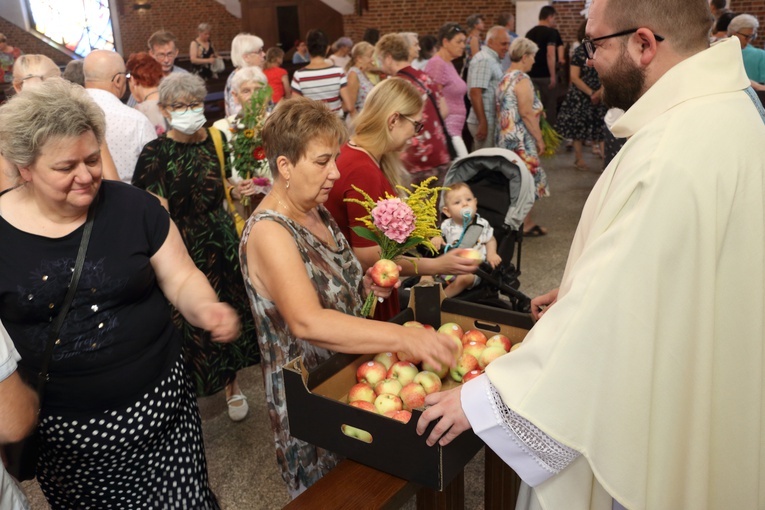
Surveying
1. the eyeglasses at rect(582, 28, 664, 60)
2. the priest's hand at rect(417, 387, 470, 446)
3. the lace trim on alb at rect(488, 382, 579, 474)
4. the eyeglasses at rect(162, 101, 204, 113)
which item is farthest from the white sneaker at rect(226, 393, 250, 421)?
the eyeglasses at rect(582, 28, 664, 60)

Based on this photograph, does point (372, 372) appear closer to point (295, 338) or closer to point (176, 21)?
point (295, 338)

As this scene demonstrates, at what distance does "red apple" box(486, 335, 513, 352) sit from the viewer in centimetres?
240

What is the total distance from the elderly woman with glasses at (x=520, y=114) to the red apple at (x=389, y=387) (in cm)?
465

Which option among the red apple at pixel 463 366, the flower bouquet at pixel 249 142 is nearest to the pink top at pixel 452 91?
the flower bouquet at pixel 249 142

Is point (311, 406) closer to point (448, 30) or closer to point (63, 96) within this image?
point (63, 96)

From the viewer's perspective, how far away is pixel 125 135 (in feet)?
13.0

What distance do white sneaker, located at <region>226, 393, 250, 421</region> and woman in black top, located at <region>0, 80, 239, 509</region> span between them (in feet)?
5.51

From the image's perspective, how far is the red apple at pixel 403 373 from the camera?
2227mm

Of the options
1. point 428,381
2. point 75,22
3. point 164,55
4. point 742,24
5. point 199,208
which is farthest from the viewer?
point 75,22

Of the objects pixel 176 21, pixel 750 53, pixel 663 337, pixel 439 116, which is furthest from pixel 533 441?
pixel 176 21

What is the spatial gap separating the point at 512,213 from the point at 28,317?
293 centimetres

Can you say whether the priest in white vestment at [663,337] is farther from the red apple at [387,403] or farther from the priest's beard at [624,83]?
the red apple at [387,403]

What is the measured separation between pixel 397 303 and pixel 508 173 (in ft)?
5.75

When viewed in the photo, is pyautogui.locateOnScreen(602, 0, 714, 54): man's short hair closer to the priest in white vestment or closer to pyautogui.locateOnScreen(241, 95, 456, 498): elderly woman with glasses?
the priest in white vestment
